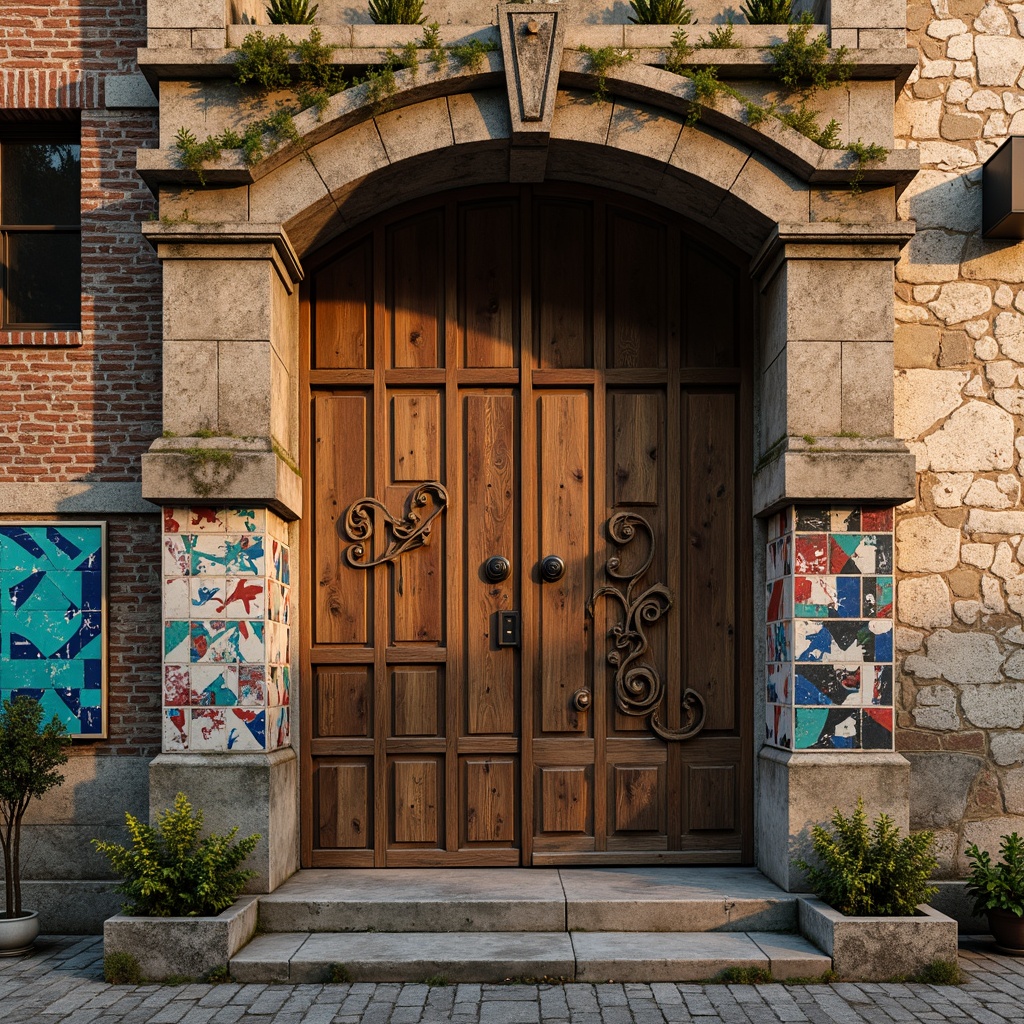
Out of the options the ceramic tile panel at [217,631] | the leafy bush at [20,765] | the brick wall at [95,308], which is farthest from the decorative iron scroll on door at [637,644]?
the leafy bush at [20,765]

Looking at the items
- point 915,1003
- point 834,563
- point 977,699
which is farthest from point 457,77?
point 915,1003

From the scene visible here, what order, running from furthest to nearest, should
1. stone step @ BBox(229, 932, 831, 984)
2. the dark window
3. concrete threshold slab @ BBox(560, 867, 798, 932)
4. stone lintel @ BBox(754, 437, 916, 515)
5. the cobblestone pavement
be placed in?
the dark window
stone lintel @ BBox(754, 437, 916, 515)
concrete threshold slab @ BBox(560, 867, 798, 932)
stone step @ BBox(229, 932, 831, 984)
the cobblestone pavement

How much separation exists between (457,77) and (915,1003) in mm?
5530

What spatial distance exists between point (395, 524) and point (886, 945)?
3.82 m

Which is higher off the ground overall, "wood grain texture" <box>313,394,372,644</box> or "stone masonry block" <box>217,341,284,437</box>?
"stone masonry block" <box>217,341,284,437</box>

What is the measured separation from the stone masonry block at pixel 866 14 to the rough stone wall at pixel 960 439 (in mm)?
570

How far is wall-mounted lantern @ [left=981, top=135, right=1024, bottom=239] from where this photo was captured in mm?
7031

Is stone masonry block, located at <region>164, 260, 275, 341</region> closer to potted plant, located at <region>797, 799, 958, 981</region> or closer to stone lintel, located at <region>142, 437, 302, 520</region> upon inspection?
stone lintel, located at <region>142, 437, 302, 520</region>

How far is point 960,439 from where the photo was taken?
7.44m

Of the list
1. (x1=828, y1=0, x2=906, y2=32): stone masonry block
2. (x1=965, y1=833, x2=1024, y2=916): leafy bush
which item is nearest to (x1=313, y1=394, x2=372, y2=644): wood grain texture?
(x1=828, y1=0, x2=906, y2=32): stone masonry block

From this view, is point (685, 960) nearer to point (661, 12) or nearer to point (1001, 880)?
point (1001, 880)

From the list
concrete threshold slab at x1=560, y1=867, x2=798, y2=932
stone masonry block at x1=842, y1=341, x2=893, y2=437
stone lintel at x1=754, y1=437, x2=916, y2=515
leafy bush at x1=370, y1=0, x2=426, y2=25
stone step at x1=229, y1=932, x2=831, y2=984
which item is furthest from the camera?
leafy bush at x1=370, y1=0, x2=426, y2=25

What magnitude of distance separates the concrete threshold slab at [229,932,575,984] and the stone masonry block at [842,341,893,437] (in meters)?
3.41

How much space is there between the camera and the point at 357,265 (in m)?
7.98
